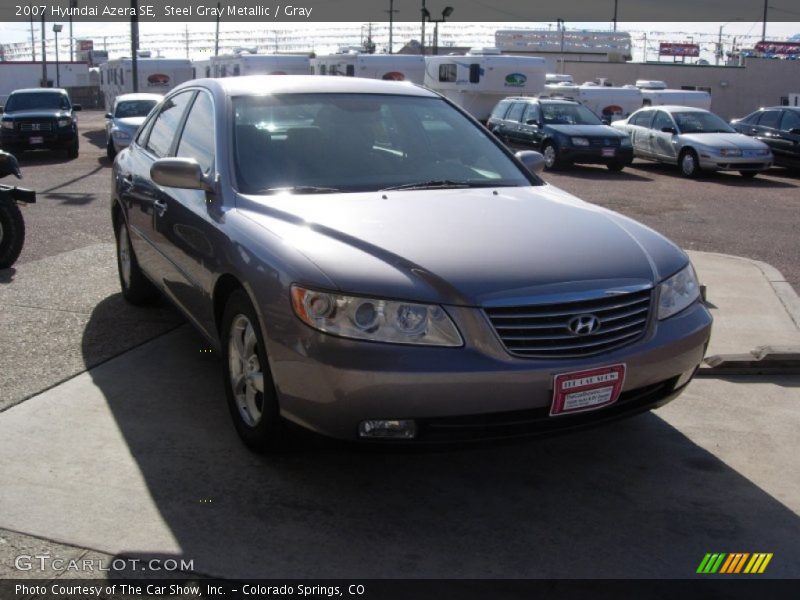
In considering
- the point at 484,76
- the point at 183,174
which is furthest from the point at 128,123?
A: the point at 183,174

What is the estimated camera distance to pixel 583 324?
360 centimetres

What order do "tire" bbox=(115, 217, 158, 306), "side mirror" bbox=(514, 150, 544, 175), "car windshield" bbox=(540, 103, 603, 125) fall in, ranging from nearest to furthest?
"side mirror" bbox=(514, 150, 544, 175) < "tire" bbox=(115, 217, 158, 306) < "car windshield" bbox=(540, 103, 603, 125)

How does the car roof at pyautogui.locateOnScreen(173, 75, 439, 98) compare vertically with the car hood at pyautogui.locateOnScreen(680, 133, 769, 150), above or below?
above

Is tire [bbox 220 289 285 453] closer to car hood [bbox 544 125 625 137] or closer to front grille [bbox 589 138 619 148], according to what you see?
front grille [bbox 589 138 619 148]

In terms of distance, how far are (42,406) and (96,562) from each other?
67.6 inches

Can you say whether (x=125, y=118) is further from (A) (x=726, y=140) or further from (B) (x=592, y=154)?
(A) (x=726, y=140)

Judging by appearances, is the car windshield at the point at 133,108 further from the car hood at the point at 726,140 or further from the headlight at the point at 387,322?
the headlight at the point at 387,322

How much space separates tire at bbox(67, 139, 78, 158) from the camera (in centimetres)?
2212

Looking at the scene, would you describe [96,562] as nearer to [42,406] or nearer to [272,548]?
[272,548]

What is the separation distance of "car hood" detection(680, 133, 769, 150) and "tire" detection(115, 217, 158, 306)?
48.8 feet

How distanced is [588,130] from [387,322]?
17985mm

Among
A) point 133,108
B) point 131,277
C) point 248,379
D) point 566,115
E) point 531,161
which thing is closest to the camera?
point 248,379

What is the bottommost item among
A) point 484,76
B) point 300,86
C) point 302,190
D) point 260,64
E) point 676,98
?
point 302,190

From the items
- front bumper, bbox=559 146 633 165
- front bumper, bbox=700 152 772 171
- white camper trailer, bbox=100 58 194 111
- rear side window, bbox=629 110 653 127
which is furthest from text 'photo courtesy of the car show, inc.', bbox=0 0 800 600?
white camper trailer, bbox=100 58 194 111
